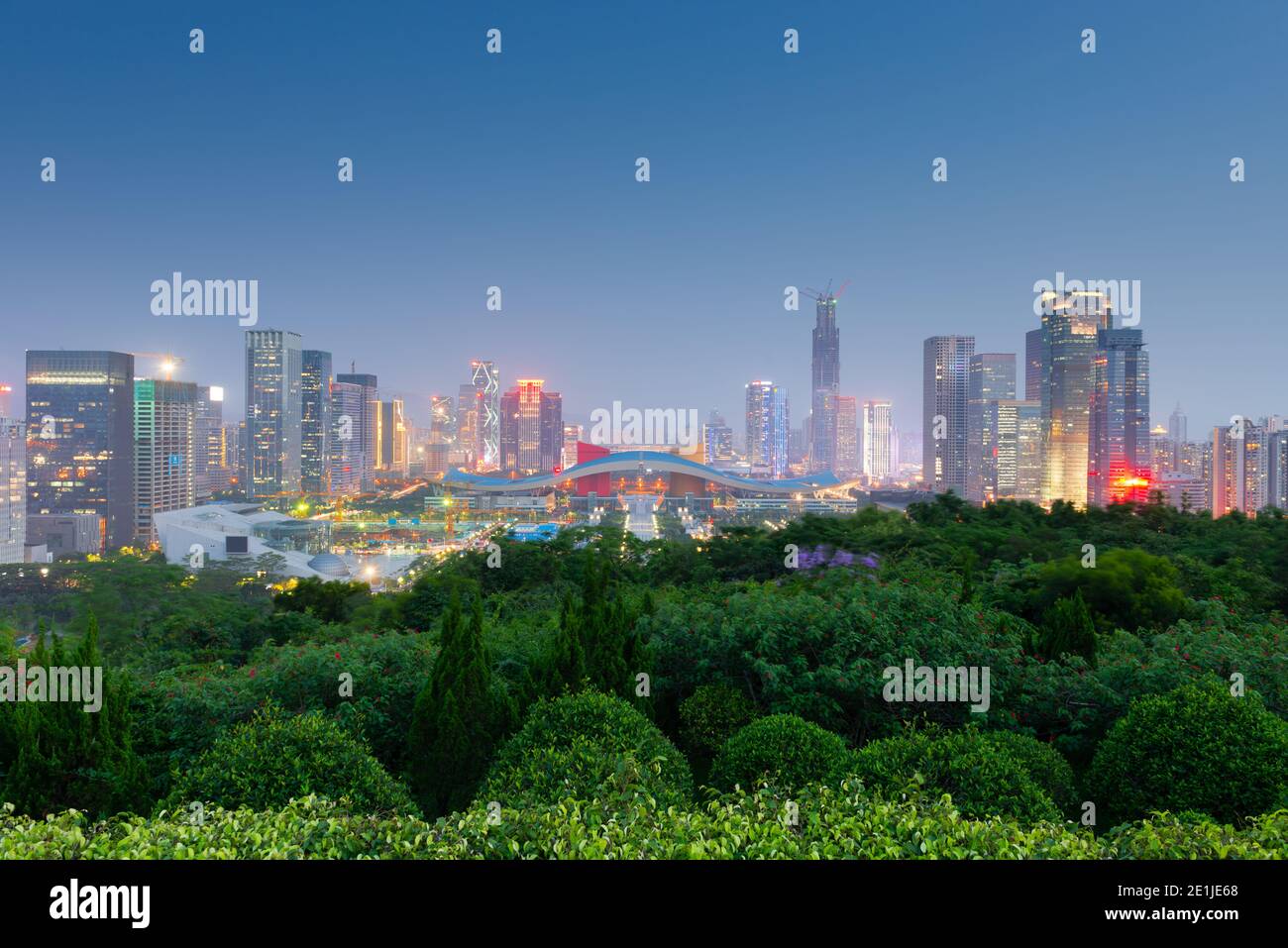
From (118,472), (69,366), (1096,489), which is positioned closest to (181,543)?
(118,472)

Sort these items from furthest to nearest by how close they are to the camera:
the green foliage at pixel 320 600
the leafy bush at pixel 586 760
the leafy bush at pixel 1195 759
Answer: the green foliage at pixel 320 600 → the leafy bush at pixel 1195 759 → the leafy bush at pixel 586 760

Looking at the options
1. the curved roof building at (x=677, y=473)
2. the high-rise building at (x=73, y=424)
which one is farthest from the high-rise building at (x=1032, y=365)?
the high-rise building at (x=73, y=424)

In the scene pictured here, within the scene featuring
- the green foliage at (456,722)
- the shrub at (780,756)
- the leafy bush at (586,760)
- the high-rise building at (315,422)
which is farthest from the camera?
the high-rise building at (315,422)

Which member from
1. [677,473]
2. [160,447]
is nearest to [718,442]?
[677,473]

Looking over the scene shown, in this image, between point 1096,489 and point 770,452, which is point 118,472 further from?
point 1096,489

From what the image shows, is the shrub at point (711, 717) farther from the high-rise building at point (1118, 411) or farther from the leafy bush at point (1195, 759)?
the high-rise building at point (1118, 411)

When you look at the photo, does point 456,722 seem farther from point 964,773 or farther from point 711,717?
point 964,773
